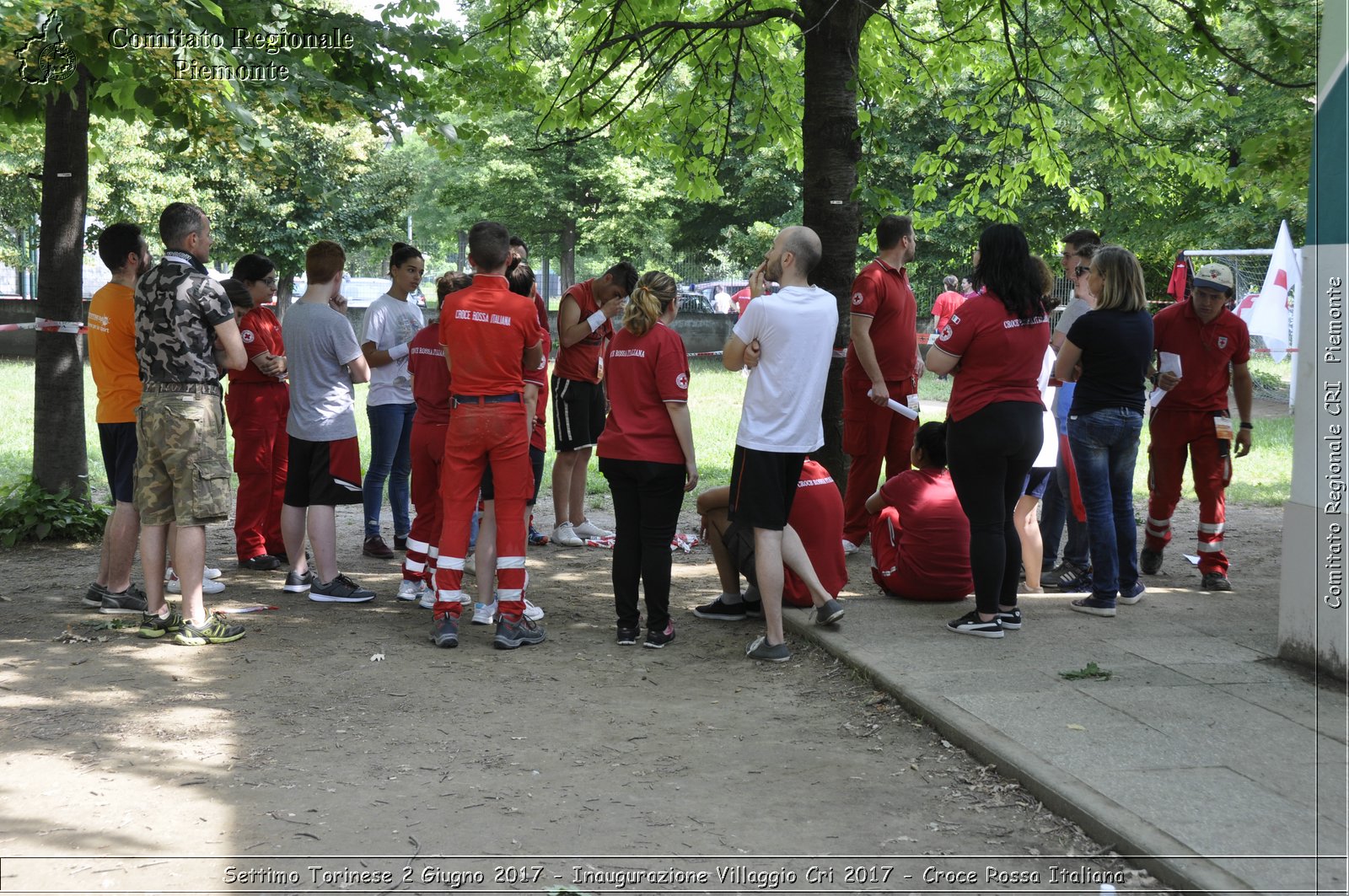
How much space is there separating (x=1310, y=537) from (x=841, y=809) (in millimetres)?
2560

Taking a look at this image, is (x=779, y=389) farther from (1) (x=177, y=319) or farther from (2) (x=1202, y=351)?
(2) (x=1202, y=351)

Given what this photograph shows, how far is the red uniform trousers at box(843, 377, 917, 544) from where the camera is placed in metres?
7.48

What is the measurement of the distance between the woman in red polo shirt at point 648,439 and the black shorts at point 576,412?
92.4 inches

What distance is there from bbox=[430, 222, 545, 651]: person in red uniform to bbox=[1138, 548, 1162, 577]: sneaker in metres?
4.12

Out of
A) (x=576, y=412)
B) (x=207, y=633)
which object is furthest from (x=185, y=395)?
(x=576, y=412)

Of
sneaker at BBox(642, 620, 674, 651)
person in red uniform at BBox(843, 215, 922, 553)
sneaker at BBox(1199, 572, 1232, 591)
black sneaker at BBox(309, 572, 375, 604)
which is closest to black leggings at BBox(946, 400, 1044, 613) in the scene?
person in red uniform at BBox(843, 215, 922, 553)

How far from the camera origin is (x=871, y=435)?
24.6 feet

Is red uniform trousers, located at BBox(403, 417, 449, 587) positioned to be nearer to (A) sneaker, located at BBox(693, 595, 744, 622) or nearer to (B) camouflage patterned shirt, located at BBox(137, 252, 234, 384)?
(B) camouflage patterned shirt, located at BBox(137, 252, 234, 384)

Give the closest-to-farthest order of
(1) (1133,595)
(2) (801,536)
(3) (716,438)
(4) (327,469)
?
(2) (801,536) < (1) (1133,595) < (4) (327,469) < (3) (716,438)

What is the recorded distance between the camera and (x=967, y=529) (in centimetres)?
645

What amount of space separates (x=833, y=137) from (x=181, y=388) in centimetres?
424

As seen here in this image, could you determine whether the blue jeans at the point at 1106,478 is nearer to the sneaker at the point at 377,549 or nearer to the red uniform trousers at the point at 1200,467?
the red uniform trousers at the point at 1200,467

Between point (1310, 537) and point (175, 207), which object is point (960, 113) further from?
point (175, 207)

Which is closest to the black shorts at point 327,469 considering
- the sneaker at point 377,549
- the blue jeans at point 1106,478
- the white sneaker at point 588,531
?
the sneaker at point 377,549
